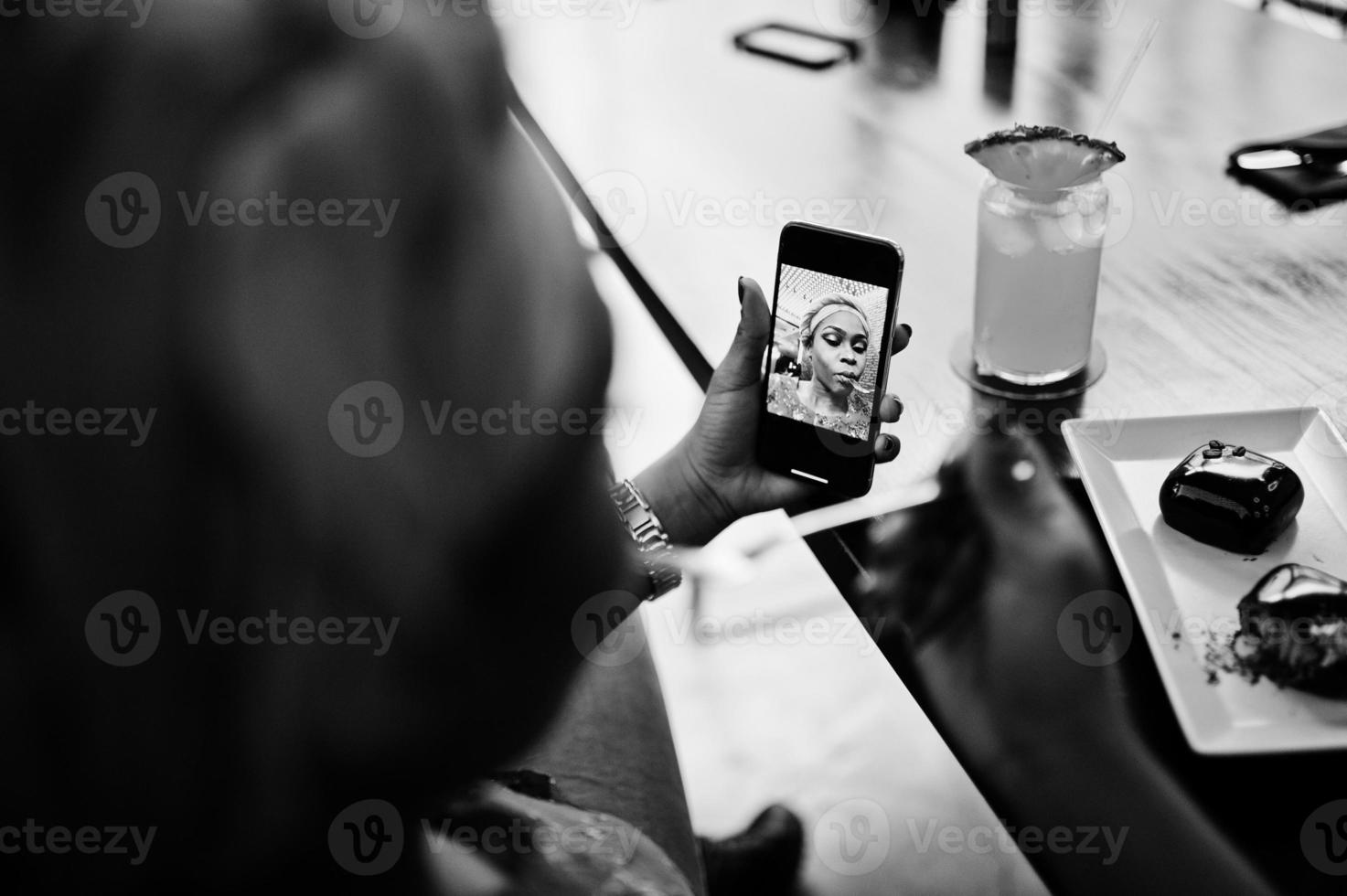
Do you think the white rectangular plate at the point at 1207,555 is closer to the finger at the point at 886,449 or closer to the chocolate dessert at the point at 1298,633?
the chocolate dessert at the point at 1298,633

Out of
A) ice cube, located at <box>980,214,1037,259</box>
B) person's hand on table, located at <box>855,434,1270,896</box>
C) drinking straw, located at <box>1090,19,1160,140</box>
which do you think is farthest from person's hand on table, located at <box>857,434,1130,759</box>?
drinking straw, located at <box>1090,19,1160,140</box>

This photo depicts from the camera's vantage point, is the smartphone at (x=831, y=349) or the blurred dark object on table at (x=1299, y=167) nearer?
the smartphone at (x=831, y=349)

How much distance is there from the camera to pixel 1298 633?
54cm

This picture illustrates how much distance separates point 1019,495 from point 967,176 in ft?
1.78

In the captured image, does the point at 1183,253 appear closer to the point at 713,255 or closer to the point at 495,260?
the point at 713,255

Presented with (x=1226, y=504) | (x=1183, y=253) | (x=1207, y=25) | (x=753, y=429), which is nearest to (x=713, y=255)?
(x=753, y=429)

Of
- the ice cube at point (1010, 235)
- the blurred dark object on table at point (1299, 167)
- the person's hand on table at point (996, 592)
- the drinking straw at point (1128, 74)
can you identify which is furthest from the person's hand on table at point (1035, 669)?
the blurred dark object on table at point (1299, 167)

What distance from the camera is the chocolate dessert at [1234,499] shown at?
632mm

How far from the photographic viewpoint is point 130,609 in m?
0.42

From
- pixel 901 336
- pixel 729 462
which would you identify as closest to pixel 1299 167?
pixel 901 336

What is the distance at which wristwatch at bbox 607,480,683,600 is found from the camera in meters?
0.84

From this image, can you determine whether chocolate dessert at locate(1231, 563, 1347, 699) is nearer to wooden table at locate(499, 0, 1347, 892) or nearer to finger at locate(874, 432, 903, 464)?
wooden table at locate(499, 0, 1347, 892)

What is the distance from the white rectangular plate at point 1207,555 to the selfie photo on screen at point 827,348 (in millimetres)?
150

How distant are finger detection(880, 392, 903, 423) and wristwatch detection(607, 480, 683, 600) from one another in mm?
198
